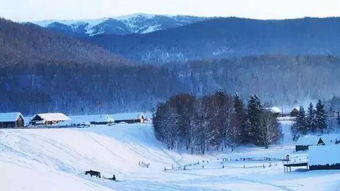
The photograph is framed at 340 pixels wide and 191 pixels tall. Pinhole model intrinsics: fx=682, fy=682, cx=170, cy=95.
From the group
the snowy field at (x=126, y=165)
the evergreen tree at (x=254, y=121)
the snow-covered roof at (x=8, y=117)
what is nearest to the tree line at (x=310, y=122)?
the evergreen tree at (x=254, y=121)

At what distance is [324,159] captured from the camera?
65812mm

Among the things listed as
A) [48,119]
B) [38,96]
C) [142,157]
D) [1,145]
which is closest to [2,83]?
[38,96]

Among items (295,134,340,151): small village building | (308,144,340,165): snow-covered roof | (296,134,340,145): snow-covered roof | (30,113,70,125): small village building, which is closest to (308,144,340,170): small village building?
(308,144,340,165): snow-covered roof

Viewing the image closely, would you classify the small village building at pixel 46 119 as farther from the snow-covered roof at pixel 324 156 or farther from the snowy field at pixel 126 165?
the snow-covered roof at pixel 324 156

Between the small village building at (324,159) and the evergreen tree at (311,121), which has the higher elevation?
the evergreen tree at (311,121)

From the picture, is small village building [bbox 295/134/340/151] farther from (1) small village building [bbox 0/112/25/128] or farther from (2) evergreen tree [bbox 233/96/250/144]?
(1) small village building [bbox 0/112/25/128]

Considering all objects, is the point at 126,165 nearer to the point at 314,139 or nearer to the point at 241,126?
the point at 314,139

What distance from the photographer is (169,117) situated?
91625 mm

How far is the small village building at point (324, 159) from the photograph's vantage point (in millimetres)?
65500

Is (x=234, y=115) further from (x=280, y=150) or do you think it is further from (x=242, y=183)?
(x=242, y=183)

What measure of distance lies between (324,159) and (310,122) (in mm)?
40447

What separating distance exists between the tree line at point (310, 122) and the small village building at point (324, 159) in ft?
123

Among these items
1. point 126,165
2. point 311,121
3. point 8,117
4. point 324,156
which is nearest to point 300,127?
point 311,121

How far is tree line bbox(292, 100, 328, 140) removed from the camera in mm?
104188
